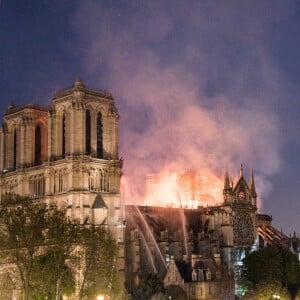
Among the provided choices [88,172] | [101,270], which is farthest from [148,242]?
[101,270]

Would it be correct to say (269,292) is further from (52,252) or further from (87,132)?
(52,252)

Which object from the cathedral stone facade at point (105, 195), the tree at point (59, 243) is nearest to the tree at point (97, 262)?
the tree at point (59, 243)

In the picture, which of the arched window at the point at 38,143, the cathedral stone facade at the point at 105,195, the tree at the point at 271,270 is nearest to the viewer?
the cathedral stone facade at the point at 105,195

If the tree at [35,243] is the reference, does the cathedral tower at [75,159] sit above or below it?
above

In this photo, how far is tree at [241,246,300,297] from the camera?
4446 inches

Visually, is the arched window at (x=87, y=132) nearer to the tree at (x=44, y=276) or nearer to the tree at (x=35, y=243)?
the tree at (x=35, y=243)

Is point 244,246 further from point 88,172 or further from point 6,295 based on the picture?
point 6,295

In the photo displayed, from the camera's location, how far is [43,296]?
292 feet

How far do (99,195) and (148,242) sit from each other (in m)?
17.4

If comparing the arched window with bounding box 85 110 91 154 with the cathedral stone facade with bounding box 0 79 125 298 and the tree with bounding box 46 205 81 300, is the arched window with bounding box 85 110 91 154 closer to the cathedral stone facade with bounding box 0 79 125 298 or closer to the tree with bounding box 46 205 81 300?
the cathedral stone facade with bounding box 0 79 125 298

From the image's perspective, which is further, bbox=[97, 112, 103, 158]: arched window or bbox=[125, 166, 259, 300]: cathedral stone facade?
bbox=[125, 166, 259, 300]: cathedral stone facade

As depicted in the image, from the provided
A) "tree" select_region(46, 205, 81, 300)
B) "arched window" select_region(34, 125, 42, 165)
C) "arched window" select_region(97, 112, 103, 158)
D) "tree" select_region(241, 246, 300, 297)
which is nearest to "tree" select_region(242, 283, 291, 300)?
"tree" select_region(241, 246, 300, 297)

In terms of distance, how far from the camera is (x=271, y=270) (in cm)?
11362

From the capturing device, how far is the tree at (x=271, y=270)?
113m
